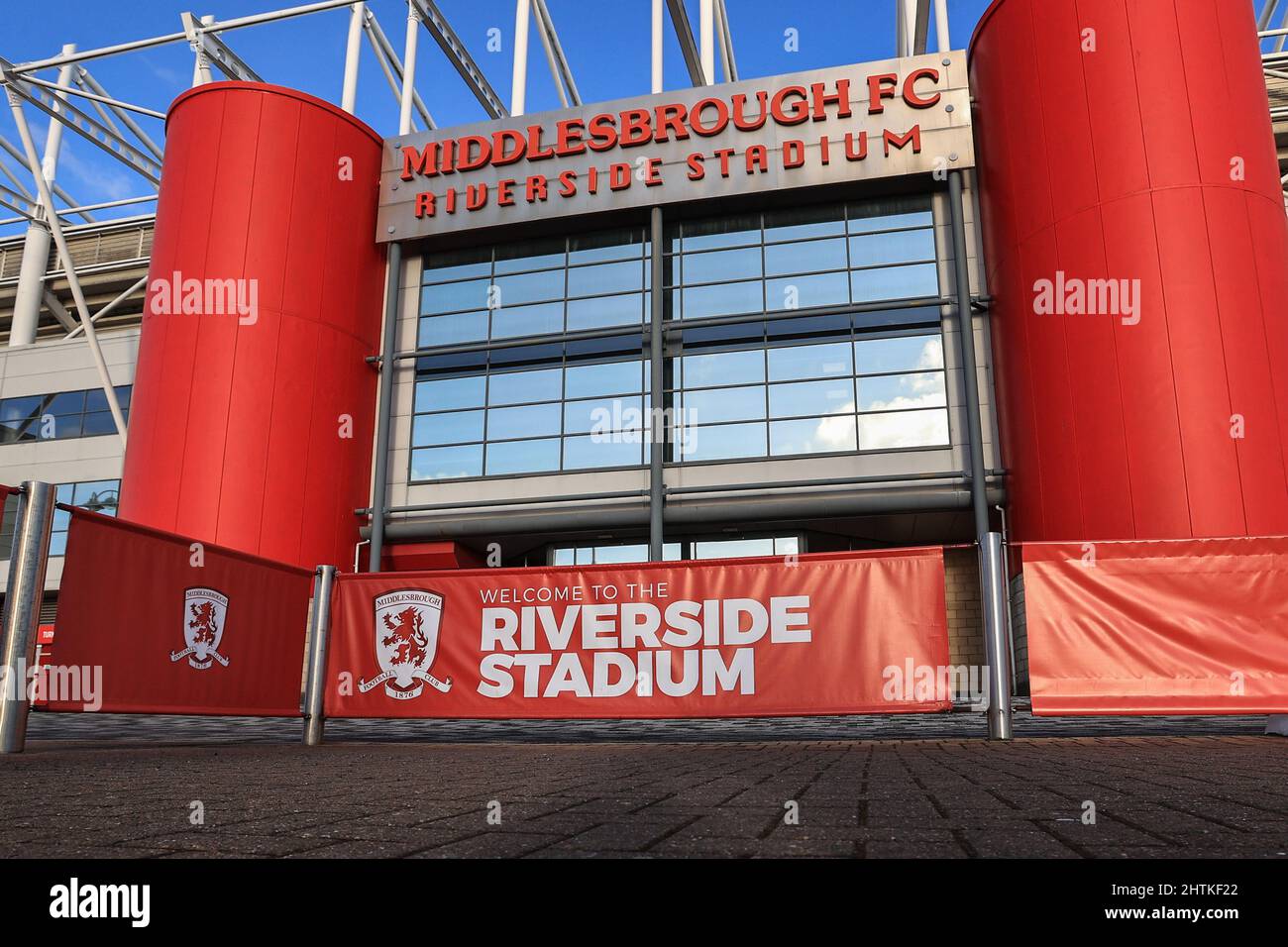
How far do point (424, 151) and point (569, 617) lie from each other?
54.9ft

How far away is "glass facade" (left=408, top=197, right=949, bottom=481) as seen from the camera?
18.9 metres

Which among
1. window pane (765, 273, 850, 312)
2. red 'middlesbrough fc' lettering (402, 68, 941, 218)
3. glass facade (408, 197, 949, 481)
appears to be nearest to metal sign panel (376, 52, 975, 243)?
red 'middlesbrough fc' lettering (402, 68, 941, 218)

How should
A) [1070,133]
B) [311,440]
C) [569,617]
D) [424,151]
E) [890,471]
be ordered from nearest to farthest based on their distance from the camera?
[569,617], [1070,133], [890,471], [311,440], [424,151]

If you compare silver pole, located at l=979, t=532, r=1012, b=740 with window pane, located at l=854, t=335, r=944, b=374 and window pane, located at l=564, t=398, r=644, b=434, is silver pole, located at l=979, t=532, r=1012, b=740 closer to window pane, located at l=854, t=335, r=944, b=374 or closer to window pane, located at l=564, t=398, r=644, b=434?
window pane, located at l=854, t=335, r=944, b=374

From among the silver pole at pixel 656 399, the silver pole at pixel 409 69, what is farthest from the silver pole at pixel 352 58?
the silver pole at pixel 656 399

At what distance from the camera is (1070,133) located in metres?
16.7

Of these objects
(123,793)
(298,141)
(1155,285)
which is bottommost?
(123,793)

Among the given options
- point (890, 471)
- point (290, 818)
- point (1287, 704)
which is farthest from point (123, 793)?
point (890, 471)

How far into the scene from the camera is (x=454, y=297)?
2178cm

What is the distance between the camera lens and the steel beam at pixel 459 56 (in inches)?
995

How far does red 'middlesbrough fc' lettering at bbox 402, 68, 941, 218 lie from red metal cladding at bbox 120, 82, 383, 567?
2.24 metres
